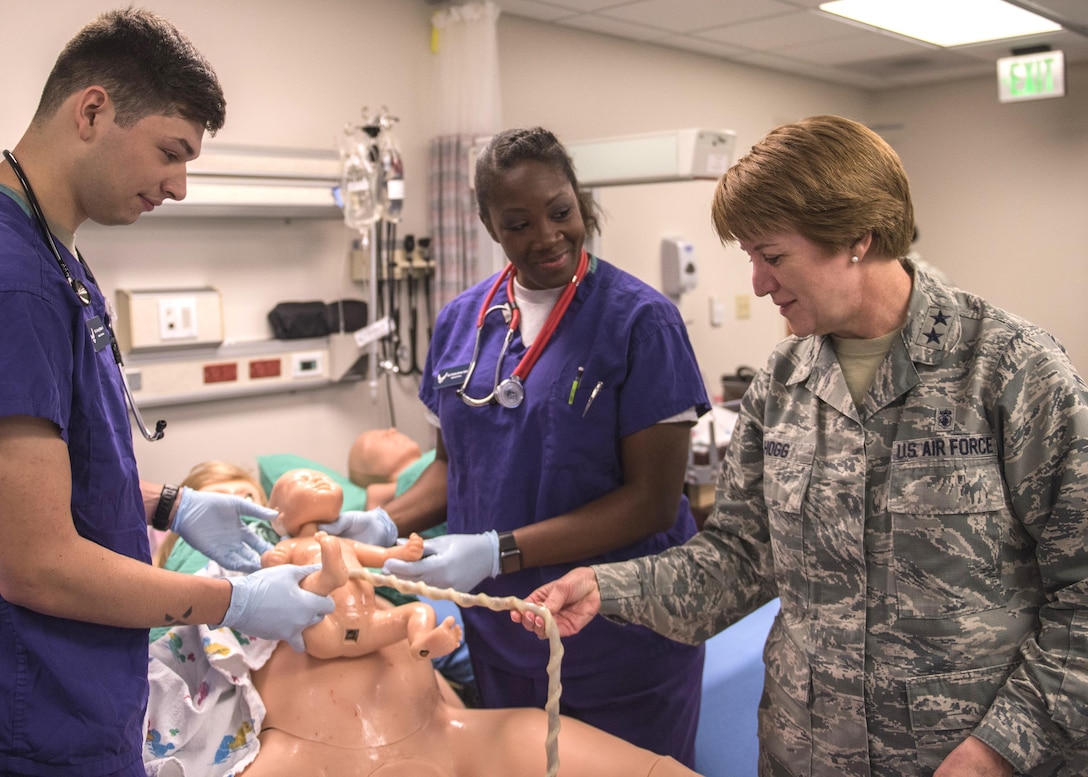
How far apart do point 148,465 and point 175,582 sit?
211cm

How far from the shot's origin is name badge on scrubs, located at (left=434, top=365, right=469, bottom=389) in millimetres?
1862

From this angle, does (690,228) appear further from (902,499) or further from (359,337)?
(902,499)

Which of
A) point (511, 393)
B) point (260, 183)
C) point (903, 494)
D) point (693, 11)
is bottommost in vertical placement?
point (903, 494)

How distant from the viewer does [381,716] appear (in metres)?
1.69

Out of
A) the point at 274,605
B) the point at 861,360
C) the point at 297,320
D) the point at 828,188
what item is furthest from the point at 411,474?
the point at 828,188

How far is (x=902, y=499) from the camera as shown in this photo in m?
1.26

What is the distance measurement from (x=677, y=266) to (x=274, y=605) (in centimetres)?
400

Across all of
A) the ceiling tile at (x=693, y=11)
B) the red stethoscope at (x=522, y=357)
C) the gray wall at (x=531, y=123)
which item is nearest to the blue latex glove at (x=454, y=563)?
the red stethoscope at (x=522, y=357)

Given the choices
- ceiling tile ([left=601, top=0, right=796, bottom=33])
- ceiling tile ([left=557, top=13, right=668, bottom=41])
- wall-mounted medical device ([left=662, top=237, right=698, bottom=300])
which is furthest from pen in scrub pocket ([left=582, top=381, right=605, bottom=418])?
wall-mounted medical device ([left=662, top=237, right=698, bottom=300])

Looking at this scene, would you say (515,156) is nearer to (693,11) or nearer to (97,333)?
(97,333)

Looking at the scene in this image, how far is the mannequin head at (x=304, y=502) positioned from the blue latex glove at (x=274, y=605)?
0.29 metres

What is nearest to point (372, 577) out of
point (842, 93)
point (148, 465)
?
point (148, 465)

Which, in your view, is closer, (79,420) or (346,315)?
(79,420)

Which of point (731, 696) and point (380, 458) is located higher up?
point (380, 458)
